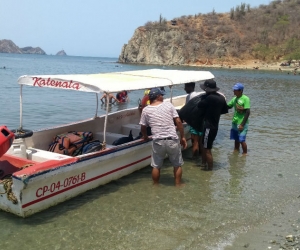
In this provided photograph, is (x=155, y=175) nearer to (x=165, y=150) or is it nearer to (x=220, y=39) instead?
(x=165, y=150)

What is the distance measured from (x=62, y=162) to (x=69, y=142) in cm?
183

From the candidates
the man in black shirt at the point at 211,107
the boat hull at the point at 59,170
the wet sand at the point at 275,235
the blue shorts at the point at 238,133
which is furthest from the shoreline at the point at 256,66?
the wet sand at the point at 275,235

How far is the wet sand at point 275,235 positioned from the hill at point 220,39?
242ft

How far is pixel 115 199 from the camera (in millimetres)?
6848

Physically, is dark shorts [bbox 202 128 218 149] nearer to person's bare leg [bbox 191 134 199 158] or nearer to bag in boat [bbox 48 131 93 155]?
person's bare leg [bbox 191 134 199 158]

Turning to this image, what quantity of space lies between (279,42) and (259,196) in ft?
277

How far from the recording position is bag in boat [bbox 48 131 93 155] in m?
7.83

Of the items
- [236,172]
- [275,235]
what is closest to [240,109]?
[236,172]

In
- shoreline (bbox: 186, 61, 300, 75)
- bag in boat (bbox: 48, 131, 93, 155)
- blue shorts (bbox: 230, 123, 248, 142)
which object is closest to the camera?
bag in boat (bbox: 48, 131, 93, 155)

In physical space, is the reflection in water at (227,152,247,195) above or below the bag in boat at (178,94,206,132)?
below

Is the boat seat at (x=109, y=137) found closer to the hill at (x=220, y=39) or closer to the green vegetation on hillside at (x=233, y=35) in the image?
the hill at (x=220, y=39)

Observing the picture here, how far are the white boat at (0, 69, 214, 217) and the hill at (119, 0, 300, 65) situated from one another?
7255 centimetres

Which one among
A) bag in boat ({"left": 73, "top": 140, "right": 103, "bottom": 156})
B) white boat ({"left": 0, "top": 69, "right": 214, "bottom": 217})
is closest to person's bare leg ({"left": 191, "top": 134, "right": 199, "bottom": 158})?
white boat ({"left": 0, "top": 69, "right": 214, "bottom": 217})

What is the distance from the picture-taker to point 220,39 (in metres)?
84.2
